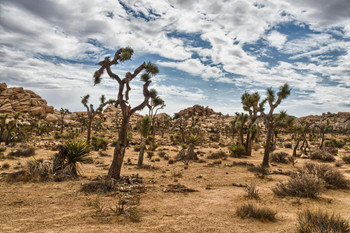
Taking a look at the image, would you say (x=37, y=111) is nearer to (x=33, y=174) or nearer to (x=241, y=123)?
(x=241, y=123)

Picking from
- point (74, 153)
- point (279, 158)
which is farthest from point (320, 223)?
point (279, 158)

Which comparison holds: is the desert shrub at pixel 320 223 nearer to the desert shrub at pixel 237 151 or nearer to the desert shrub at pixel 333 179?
the desert shrub at pixel 333 179

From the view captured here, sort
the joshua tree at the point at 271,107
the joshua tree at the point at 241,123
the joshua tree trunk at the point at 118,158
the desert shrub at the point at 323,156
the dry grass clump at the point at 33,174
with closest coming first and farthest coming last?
→ the dry grass clump at the point at 33,174, the joshua tree trunk at the point at 118,158, the joshua tree at the point at 271,107, the desert shrub at the point at 323,156, the joshua tree at the point at 241,123

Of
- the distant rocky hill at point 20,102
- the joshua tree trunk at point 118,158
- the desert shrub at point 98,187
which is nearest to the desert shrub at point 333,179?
the joshua tree trunk at point 118,158

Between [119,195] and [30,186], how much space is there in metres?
4.19

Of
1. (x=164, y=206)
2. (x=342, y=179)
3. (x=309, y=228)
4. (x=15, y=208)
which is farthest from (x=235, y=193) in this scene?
(x=15, y=208)

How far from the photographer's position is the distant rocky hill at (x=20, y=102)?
70.3 metres

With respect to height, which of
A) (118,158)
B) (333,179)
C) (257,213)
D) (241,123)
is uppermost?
(241,123)

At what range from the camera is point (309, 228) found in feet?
15.4

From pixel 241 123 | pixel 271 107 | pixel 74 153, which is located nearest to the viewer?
pixel 74 153

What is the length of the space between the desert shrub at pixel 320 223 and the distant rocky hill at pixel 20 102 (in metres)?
83.0

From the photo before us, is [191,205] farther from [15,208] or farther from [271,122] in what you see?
[271,122]

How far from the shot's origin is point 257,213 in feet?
20.6

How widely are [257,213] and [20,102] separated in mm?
90648
